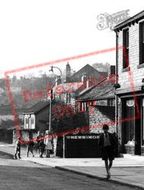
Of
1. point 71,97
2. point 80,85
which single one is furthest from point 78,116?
point 80,85

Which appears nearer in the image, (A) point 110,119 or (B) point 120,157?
(B) point 120,157

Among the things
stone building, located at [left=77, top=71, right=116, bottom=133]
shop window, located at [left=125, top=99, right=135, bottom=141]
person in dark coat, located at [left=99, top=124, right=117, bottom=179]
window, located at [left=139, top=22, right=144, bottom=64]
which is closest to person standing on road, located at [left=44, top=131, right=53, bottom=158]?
shop window, located at [left=125, top=99, right=135, bottom=141]

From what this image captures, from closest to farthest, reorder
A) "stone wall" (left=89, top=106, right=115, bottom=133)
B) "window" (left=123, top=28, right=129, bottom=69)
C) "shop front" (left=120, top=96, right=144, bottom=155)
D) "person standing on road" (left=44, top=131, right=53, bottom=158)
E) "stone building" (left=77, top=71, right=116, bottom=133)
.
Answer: "shop front" (left=120, top=96, right=144, bottom=155) → "window" (left=123, top=28, right=129, bottom=69) → "person standing on road" (left=44, top=131, right=53, bottom=158) → "stone wall" (left=89, top=106, right=115, bottom=133) → "stone building" (left=77, top=71, right=116, bottom=133)

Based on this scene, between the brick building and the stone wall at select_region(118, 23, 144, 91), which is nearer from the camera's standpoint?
the brick building

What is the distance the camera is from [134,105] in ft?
92.3

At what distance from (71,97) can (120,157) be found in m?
61.1

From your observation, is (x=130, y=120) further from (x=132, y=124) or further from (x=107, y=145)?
(x=107, y=145)

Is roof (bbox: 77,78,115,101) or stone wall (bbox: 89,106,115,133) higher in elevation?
roof (bbox: 77,78,115,101)

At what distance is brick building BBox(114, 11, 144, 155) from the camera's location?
2778cm

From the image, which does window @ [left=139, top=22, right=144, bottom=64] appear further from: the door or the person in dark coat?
the person in dark coat

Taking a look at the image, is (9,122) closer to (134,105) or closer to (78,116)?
(78,116)

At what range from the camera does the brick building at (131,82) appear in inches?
1094

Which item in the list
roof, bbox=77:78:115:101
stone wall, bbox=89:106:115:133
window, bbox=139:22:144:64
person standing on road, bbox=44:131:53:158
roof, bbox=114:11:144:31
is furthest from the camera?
roof, bbox=77:78:115:101

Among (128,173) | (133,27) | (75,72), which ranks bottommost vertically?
(128,173)
